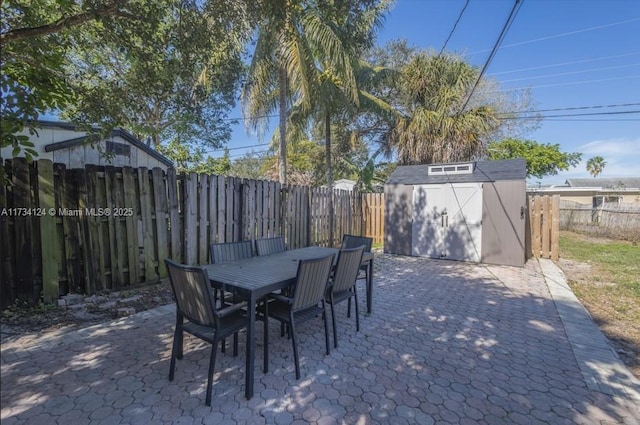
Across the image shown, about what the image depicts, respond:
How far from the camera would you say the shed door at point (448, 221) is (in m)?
7.29

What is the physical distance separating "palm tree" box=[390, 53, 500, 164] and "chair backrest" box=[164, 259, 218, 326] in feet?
36.0

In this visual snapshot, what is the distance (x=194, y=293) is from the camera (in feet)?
7.39

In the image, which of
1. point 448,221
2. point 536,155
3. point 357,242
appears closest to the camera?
point 357,242

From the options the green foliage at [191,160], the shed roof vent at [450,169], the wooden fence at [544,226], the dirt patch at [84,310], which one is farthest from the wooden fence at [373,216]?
the dirt patch at [84,310]

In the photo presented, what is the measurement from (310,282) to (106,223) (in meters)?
3.31

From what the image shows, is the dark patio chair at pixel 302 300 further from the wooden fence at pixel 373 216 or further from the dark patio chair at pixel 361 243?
the wooden fence at pixel 373 216

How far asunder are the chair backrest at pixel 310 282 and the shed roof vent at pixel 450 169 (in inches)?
237

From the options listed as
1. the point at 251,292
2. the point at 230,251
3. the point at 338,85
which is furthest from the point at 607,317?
the point at 338,85

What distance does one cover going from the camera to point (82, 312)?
11.9ft

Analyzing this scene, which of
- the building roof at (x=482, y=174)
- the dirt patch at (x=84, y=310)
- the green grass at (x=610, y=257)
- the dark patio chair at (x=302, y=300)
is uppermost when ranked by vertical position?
the building roof at (x=482, y=174)

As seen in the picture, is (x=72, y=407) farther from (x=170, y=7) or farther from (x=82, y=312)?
(x=170, y=7)

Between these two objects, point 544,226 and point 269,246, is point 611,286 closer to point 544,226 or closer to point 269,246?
point 544,226

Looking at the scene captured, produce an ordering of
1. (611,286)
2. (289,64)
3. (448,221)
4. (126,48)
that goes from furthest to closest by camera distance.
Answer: (289,64), (448,221), (611,286), (126,48)

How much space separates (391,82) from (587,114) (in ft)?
25.6
